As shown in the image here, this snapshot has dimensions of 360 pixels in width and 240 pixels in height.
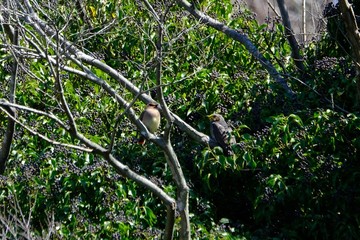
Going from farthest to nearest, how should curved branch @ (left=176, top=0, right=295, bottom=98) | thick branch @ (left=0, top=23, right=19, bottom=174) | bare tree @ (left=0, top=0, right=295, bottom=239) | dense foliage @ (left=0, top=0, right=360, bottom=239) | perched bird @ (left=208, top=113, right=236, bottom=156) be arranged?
1. curved branch @ (left=176, top=0, right=295, bottom=98)
2. perched bird @ (left=208, top=113, right=236, bottom=156)
3. dense foliage @ (left=0, top=0, right=360, bottom=239)
4. thick branch @ (left=0, top=23, right=19, bottom=174)
5. bare tree @ (left=0, top=0, right=295, bottom=239)

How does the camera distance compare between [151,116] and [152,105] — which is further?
[151,116]

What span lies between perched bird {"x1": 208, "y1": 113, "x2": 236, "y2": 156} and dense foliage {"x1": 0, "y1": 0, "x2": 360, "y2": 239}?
0.14 m

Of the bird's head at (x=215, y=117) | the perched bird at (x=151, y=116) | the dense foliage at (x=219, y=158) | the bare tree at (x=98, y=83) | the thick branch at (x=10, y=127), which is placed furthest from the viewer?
the bird's head at (x=215, y=117)

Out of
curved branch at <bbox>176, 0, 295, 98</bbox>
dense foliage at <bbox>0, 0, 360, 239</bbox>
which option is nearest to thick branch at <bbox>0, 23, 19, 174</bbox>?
dense foliage at <bbox>0, 0, 360, 239</bbox>

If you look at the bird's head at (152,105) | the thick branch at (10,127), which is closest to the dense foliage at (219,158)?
the thick branch at (10,127)

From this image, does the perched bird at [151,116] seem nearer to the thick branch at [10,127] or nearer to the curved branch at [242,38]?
the curved branch at [242,38]

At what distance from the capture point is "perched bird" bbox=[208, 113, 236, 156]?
9031 millimetres

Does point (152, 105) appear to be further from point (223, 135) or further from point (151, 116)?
point (223, 135)

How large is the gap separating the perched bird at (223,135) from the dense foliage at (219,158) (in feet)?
0.45

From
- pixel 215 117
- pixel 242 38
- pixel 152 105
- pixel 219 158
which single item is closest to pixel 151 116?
pixel 152 105

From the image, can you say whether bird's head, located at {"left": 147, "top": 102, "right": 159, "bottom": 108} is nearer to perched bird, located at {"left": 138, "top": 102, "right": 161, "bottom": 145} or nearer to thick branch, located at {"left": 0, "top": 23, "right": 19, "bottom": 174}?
perched bird, located at {"left": 138, "top": 102, "right": 161, "bottom": 145}

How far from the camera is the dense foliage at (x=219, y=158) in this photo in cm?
851

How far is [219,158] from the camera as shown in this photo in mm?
8883

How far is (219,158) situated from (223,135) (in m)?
0.27
